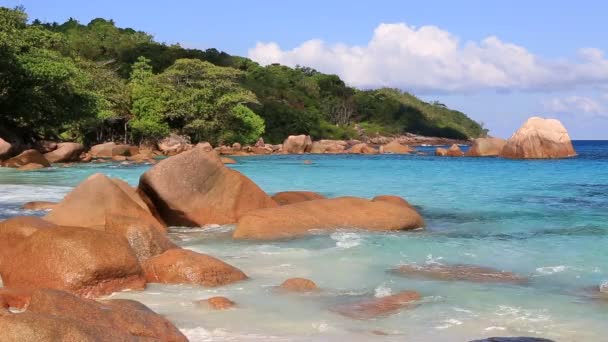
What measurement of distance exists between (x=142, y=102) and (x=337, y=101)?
54.8 metres

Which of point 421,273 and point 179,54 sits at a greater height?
point 179,54

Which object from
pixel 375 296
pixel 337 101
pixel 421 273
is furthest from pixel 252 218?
pixel 337 101

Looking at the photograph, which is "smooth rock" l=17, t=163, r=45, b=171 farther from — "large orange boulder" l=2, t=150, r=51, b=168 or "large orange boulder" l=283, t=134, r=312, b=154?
"large orange boulder" l=283, t=134, r=312, b=154

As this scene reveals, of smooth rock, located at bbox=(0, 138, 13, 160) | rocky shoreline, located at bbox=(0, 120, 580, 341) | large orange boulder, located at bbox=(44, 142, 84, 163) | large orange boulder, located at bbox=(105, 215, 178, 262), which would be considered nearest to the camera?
rocky shoreline, located at bbox=(0, 120, 580, 341)

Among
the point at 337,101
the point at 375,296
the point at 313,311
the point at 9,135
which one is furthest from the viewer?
the point at 337,101

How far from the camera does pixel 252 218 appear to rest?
11.6 metres

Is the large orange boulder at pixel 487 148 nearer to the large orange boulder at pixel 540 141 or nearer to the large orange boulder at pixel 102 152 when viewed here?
the large orange boulder at pixel 540 141

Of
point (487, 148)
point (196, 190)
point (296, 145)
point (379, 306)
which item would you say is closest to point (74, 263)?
point (379, 306)

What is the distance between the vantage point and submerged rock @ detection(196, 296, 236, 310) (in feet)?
22.5

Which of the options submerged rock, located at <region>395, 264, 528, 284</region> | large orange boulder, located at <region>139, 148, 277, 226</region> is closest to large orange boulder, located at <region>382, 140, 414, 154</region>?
large orange boulder, located at <region>139, 148, 277, 226</region>

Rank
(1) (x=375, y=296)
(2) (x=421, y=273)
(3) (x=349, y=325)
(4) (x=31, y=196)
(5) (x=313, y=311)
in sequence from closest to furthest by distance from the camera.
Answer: (3) (x=349, y=325) < (5) (x=313, y=311) < (1) (x=375, y=296) < (2) (x=421, y=273) < (4) (x=31, y=196)

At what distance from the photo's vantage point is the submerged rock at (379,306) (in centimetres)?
677

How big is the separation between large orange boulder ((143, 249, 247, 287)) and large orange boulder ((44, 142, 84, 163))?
96.4ft

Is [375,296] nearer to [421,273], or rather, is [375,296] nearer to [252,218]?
[421,273]
